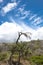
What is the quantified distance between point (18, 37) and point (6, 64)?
13575 millimetres

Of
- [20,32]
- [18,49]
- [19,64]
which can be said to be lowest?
[19,64]

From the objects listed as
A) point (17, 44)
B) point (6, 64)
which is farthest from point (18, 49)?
point (6, 64)

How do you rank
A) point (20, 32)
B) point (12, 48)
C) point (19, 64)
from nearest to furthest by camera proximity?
point (20, 32) < point (12, 48) < point (19, 64)

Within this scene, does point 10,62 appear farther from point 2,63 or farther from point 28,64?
point 28,64

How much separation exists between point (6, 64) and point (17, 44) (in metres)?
8.92

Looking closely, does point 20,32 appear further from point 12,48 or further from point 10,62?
point 10,62

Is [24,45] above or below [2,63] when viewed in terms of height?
above

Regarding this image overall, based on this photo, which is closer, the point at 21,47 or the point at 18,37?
the point at 18,37

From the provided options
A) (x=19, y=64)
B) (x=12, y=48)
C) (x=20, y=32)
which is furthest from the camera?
(x=19, y=64)

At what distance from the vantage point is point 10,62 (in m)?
76.8

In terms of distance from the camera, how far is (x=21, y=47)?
79.7m

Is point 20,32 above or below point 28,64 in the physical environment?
above

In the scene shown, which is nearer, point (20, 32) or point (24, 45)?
point (20, 32)

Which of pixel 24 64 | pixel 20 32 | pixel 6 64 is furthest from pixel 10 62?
pixel 20 32
